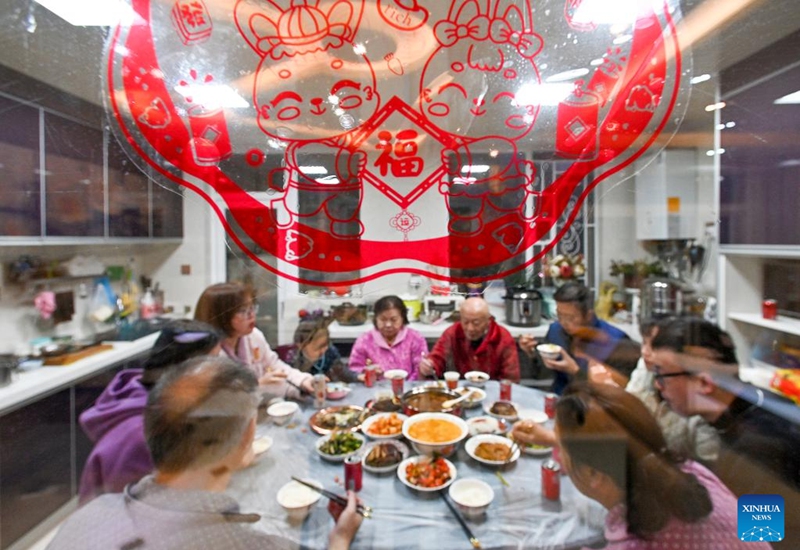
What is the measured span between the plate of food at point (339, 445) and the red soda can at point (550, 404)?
14.3 inches

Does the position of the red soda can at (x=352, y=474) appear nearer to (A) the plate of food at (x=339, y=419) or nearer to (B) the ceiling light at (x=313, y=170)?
(A) the plate of food at (x=339, y=419)

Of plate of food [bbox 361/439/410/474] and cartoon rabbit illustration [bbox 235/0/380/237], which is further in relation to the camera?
plate of food [bbox 361/439/410/474]

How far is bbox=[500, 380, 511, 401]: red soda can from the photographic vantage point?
0.54 meters

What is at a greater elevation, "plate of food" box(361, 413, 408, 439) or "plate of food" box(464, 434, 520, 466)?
"plate of food" box(361, 413, 408, 439)

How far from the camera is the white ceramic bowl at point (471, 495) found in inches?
21.0

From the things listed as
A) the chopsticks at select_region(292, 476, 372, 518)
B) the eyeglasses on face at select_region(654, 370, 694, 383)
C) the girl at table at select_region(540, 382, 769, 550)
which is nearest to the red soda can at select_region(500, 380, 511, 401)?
the girl at table at select_region(540, 382, 769, 550)

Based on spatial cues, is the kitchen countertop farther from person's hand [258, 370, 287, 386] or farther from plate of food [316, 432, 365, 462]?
plate of food [316, 432, 365, 462]

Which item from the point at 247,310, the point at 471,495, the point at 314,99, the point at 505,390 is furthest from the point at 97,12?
the point at 471,495

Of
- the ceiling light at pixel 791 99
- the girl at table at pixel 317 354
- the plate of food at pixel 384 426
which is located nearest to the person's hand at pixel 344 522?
the plate of food at pixel 384 426

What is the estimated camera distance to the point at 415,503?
1.88 feet

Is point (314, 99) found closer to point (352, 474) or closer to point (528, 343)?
point (528, 343)

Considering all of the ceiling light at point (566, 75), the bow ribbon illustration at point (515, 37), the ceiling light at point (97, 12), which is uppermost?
the ceiling light at point (97, 12)

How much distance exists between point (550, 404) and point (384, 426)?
0.32 meters

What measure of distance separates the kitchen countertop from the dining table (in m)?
0.27
